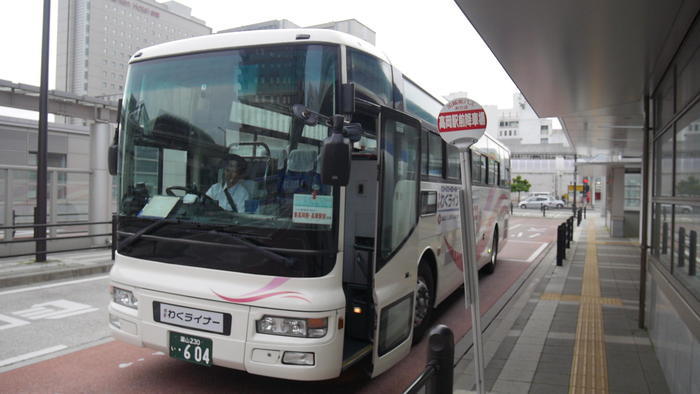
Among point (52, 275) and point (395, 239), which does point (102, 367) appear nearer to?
point (395, 239)

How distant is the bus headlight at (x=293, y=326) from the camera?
3.89 metres

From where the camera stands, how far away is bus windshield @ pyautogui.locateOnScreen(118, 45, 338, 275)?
158 inches

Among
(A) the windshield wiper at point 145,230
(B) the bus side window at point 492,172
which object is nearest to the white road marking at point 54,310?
(A) the windshield wiper at point 145,230

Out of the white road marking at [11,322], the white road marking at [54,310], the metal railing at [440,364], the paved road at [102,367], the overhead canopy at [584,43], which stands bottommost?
the paved road at [102,367]

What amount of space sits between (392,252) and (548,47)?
2.89 metres

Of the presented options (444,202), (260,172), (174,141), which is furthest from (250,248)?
(444,202)

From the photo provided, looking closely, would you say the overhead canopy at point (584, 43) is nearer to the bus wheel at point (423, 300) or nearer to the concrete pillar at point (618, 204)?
the bus wheel at point (423, 300)

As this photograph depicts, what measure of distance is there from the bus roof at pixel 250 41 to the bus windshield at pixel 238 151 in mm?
66

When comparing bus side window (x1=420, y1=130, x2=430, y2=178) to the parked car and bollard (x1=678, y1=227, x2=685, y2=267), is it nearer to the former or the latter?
bollard (x1=678, y1=227, x2=685, y2=267)

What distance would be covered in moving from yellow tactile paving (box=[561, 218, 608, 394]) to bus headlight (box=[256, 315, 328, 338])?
2586mm

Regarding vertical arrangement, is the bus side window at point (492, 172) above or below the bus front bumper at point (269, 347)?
above

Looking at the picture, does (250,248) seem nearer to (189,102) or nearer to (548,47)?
(189,102)

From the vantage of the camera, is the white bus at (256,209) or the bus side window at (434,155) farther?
the bus side window at (434,155)

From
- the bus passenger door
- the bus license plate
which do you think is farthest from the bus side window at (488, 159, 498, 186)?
the bus license plate
